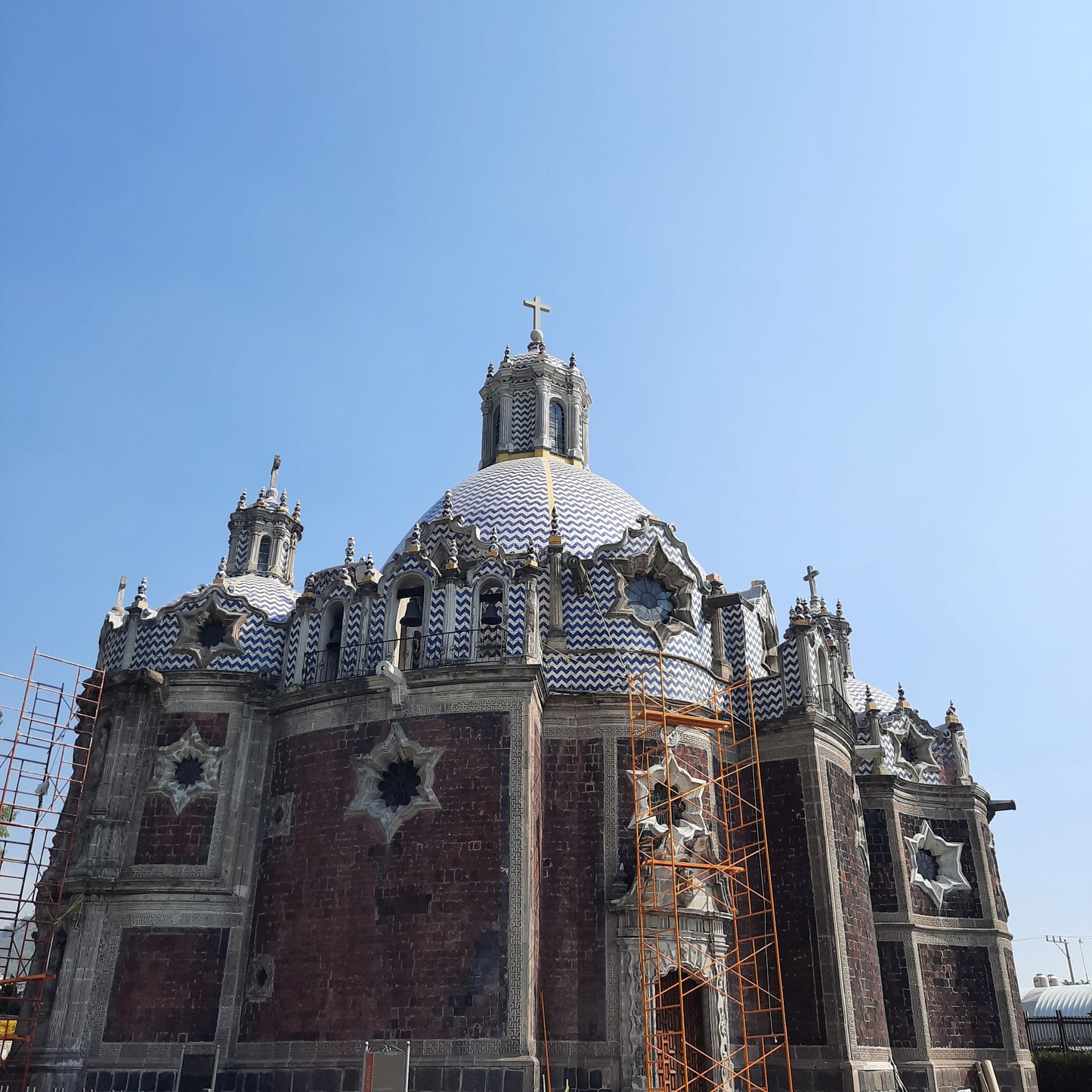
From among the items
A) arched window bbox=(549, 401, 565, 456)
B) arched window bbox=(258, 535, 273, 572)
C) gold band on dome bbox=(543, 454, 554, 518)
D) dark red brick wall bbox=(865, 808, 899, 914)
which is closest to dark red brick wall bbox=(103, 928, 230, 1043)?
gold band on dome bbox=(543, 454, 554, 518)

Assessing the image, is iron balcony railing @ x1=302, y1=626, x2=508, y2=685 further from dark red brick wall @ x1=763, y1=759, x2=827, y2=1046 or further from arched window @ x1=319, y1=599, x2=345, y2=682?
dark red brick wall @ x1=763, y1=759, x2=827, y2=1046

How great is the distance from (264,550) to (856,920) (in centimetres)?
1866

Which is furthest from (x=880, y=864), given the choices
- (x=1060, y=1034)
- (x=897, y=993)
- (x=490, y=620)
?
(x=490, y=620)

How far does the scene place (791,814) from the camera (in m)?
22.4

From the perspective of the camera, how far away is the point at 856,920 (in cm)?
2209

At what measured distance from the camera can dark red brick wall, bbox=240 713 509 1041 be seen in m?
18.6

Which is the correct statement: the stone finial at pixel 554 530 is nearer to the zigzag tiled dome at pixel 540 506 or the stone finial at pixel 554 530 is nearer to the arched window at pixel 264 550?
the zigzag tiled dome at pixel 540 506

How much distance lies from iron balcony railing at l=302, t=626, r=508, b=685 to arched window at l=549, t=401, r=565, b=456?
9.49 m

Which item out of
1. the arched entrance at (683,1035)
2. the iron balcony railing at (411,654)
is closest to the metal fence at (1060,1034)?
the arched entrance at (683,1035)

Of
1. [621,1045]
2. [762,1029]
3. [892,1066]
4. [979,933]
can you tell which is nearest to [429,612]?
[621,1045]

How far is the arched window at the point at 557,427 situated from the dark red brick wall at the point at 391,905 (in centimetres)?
1227

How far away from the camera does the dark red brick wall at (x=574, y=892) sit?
63.0 ft

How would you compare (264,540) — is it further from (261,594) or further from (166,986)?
(166,986)

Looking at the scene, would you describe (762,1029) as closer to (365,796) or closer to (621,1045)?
(621,1045)
